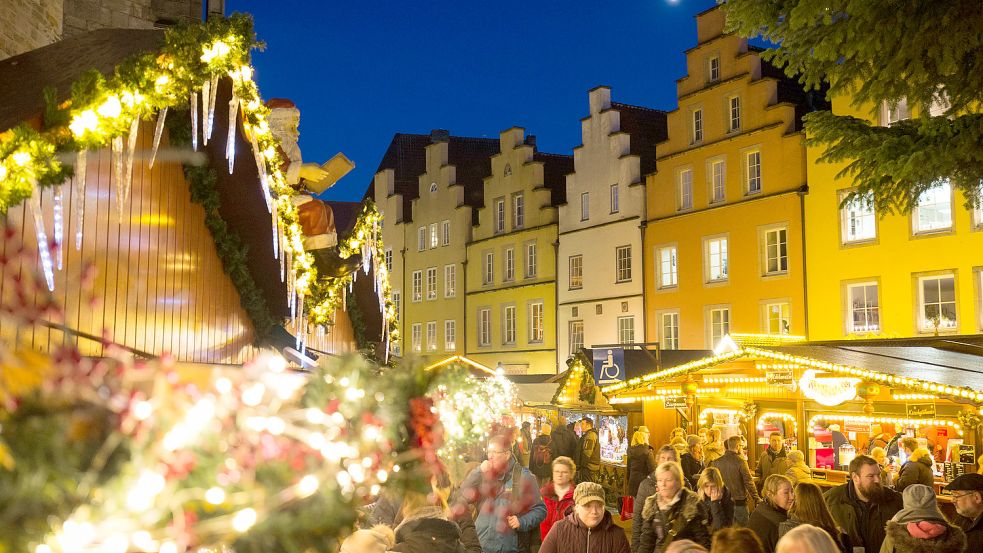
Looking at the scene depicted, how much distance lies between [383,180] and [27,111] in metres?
40.9

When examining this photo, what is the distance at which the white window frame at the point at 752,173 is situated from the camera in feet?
86.4

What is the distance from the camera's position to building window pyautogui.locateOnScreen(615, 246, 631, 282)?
30456mm

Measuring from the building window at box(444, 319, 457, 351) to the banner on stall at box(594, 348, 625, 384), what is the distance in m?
20.6

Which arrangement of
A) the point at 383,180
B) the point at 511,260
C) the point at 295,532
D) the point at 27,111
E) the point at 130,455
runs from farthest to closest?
the point at 383,180
the point at 511,260
the point at 27,111
the point at 295,532
the point at 130,455

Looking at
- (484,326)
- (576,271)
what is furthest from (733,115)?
Answer: (484,326)

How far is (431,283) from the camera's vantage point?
41.1m

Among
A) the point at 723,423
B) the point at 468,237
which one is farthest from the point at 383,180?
the point at 723,423

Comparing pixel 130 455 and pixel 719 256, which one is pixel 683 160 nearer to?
pixel 719 256

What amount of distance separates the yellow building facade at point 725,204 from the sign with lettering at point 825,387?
11.2 m

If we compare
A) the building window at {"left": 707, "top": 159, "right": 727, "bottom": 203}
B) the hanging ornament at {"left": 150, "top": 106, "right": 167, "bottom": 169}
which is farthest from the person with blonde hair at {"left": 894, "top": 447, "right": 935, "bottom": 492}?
the building window at {"left": 707, "top": 159, "right": 727, "bottom": 203}

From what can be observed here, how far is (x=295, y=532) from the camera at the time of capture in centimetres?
225

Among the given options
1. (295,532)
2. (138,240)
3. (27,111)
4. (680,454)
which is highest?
(27,111)

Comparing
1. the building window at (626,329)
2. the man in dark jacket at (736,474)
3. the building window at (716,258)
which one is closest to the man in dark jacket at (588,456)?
the man in dark jacket at (736,474)

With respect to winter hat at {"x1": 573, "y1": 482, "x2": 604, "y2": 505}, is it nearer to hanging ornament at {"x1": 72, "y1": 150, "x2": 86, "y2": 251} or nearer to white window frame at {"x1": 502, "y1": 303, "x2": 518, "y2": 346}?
hanging ornament at {"x1": 72, "y1": 150, "x2": 86, "y2": 251}
